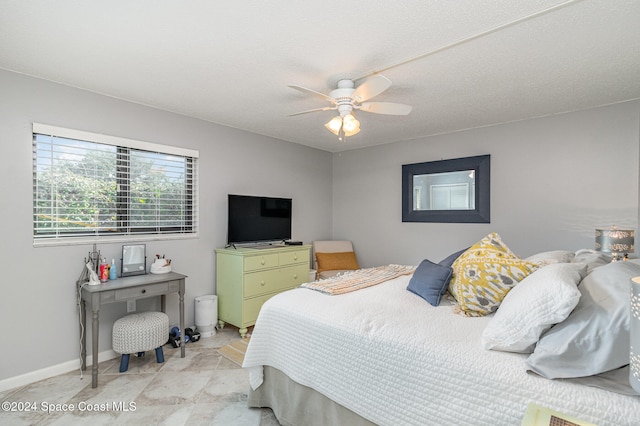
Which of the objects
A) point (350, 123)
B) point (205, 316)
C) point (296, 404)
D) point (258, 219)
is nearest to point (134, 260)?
point (205, 316)

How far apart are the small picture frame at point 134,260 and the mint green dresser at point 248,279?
2.71 ft

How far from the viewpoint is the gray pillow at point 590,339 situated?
1129 millimetres

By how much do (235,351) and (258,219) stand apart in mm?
1569

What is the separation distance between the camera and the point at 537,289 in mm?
1373

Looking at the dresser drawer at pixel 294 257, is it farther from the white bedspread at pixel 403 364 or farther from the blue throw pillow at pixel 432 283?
the blue throw pillow at pixel 432 283

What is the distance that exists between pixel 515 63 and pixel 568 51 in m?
0.30

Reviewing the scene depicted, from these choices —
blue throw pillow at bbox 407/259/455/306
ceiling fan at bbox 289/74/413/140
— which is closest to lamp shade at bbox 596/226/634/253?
blue throw pillow at bbox 407/259/455/306

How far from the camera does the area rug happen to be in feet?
9.63

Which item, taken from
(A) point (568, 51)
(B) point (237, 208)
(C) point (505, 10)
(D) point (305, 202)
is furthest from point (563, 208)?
(B) point (237, 208)

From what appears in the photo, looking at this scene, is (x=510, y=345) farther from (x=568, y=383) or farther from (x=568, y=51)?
(x=568, y=51)

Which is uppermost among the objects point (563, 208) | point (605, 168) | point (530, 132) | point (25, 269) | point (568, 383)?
point (530, 132)

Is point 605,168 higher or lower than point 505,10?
lower

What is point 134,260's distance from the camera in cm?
304

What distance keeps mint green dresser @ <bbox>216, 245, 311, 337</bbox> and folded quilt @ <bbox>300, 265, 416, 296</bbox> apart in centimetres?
119
